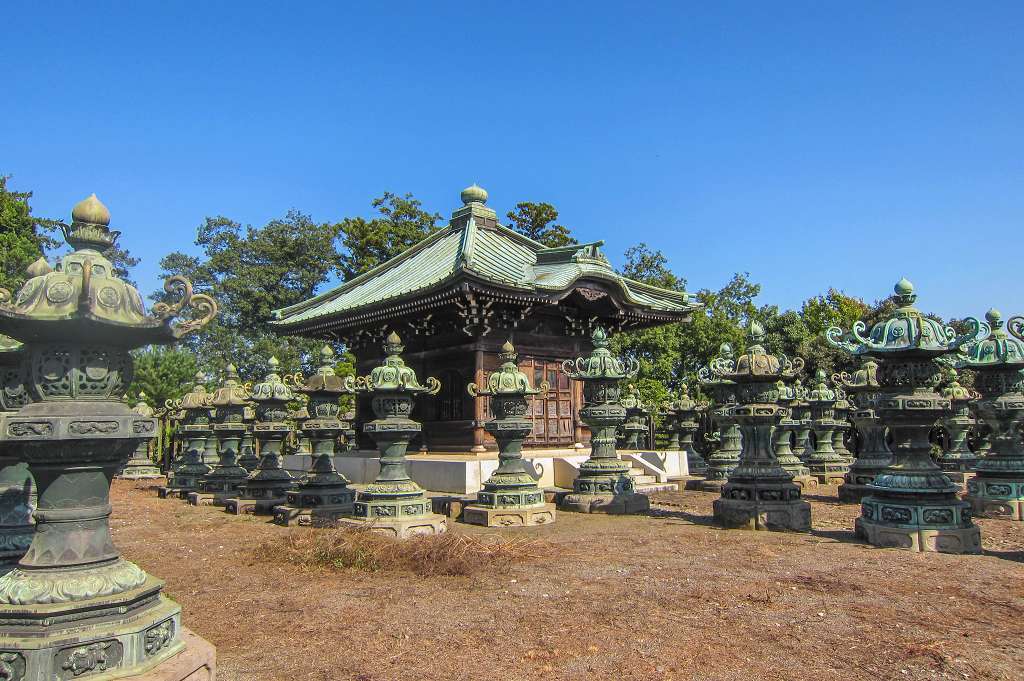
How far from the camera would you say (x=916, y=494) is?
858cm

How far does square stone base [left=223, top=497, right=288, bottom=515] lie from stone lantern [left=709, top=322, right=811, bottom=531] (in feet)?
26.7

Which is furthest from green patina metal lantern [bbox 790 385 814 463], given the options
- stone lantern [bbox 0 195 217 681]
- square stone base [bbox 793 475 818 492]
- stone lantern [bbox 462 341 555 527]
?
stone lantern [bbox 0 195 217 681]

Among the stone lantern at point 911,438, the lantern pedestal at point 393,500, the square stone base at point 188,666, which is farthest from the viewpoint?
the lantern pedestal at point 393,500

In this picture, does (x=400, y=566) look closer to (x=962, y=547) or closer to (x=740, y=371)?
(x=740, y=371)

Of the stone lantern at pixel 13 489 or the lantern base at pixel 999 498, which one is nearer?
the stone lantern at pixel 13 489

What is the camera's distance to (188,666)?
13.0 feet

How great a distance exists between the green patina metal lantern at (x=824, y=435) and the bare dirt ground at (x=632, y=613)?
25.9ft

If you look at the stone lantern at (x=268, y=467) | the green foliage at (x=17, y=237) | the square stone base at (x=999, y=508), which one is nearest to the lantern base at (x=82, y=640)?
the stone lantern at (x=268, y=467)

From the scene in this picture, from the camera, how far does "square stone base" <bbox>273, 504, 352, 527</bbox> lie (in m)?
11.2

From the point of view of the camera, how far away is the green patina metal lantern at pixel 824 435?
17250 mm

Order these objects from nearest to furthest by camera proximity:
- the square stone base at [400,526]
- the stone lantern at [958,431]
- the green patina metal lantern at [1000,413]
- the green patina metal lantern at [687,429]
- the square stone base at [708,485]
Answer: the square stone base at [400,526] < the green patina metal lantern at [1000,413] < the stone lantern at [958,431] < the square stone base at [708,485] < the green patina metal lantern at [687,429]

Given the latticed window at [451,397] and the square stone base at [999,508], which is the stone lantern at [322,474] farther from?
the square stone base at [999,508]

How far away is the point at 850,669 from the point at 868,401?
1256 centimetres

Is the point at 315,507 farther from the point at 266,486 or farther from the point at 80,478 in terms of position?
the point at 80,478
